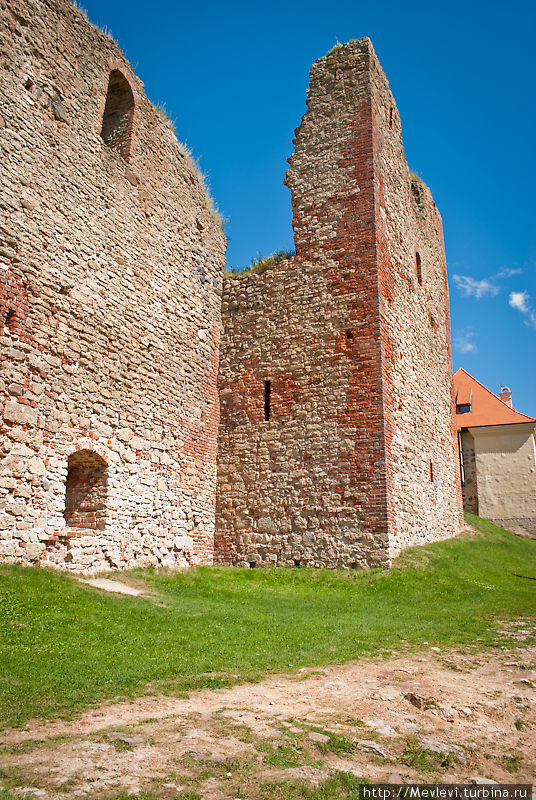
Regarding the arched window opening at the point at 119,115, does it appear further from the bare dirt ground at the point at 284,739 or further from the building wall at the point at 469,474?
the building wall at the point at 469,474

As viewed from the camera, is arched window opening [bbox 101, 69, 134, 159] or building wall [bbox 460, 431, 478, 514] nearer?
arched window opening [bbox 101, 69, 134, 159]

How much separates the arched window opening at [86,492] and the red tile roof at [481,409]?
723 inches

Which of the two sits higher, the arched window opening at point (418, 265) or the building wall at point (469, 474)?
the arched window opening at point (418, 265)

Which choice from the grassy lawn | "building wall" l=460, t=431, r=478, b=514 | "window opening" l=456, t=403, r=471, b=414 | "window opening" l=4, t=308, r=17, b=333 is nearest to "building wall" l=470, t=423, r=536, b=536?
"building wall" l=460, t=431, r=478, b=514

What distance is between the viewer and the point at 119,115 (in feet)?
38.6

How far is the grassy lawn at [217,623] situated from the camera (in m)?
4.83

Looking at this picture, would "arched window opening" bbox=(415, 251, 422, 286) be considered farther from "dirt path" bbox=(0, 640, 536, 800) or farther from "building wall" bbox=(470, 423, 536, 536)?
"dirt path" bbox=(0, 640, 536, 800)

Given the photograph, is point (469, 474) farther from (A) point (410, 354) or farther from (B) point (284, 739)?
(B) point (284, 739)

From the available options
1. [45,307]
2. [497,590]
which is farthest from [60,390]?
[497,590]

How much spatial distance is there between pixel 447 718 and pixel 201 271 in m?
11.0

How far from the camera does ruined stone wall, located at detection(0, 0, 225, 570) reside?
28.1 ft

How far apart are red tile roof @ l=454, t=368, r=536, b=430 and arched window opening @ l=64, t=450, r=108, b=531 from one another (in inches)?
723

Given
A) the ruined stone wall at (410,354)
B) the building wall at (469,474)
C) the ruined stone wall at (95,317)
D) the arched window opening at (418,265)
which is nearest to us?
the ruined stone wall at (95,317)

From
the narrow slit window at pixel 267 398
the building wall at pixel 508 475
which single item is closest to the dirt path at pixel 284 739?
the narrow slit window at pixel 267 398
